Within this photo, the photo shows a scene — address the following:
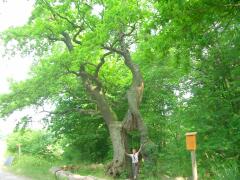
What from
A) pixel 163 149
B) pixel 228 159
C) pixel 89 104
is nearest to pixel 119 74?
pixel 89 104

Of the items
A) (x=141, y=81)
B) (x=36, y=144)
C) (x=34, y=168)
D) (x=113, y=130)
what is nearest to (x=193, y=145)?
(x=141, y=81)

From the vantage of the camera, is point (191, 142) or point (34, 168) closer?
point (191, 142)

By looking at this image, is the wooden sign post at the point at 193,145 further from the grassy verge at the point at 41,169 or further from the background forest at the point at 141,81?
the grassy verge at the point at 41,169

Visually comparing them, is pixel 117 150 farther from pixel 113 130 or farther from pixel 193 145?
pixel 193 145

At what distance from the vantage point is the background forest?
1041 cm

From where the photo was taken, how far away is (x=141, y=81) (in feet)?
66.2

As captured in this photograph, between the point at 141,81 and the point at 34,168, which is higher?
the point at 141,81

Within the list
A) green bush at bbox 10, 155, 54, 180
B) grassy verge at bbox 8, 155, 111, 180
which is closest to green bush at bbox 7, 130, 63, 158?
green bush at bbox 10, 155, 54, 180

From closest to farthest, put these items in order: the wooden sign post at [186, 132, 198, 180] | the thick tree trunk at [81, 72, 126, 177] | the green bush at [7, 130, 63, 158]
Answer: the wooden sign post at [186, 132, 198, 180]
the thick tree trunk at [81, 72, 126, 177]
the green bush at [7, 130, 63, 158]

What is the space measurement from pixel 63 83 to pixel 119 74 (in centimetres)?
342

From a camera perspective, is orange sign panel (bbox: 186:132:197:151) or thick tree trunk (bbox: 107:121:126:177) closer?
orange sign panel (bbox: 186:132:197:151)

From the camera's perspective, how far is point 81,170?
2197 cm

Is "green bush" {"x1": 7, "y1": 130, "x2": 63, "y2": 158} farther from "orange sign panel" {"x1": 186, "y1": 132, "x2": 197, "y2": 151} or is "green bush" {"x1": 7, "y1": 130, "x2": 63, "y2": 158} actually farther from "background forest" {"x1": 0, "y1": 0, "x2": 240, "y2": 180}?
"orange sign panel" {"x1": 186, "y1": 132, "x2": 197, "y2": 151}

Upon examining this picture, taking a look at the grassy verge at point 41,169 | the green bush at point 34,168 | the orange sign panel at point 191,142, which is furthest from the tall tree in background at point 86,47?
the orange sign panel at point 191,142
